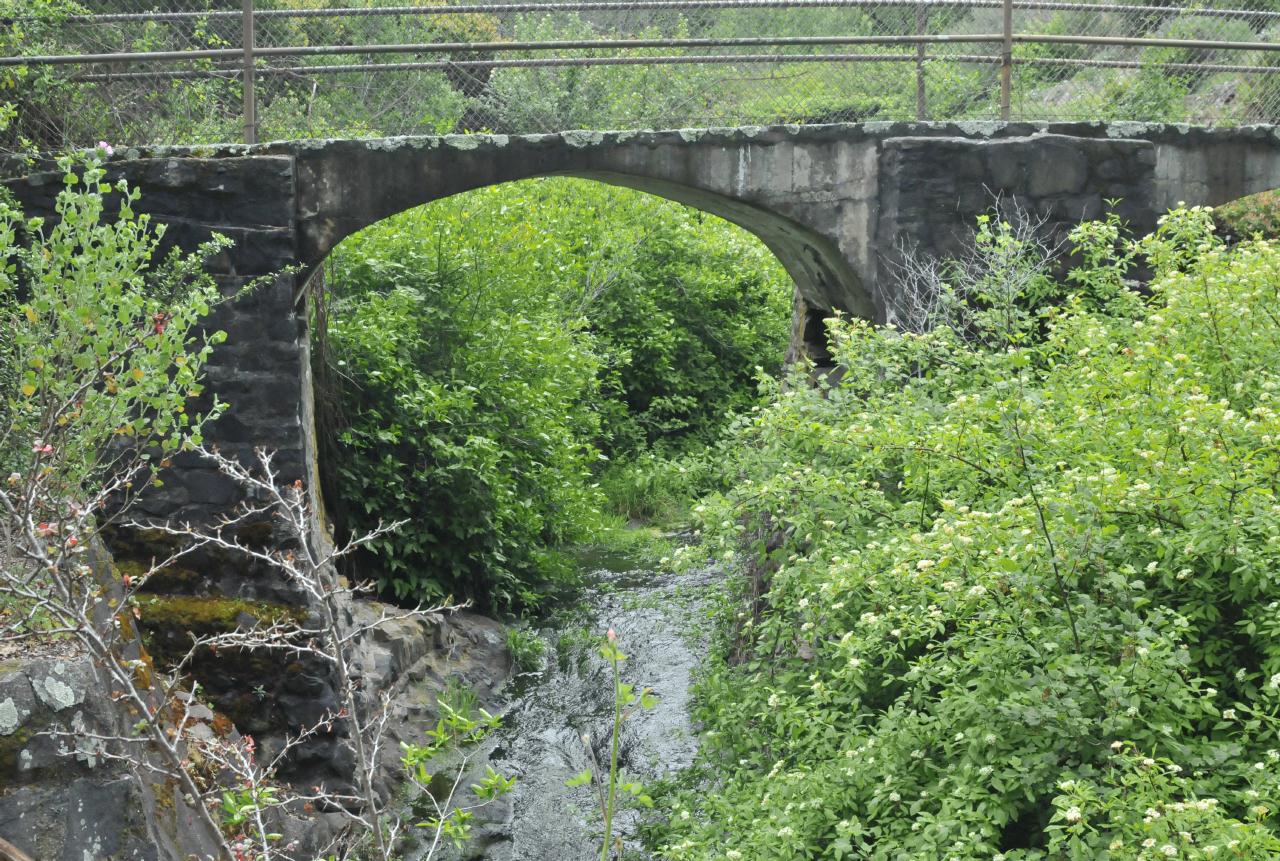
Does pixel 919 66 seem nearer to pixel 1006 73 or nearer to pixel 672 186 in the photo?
pixel 1006 73

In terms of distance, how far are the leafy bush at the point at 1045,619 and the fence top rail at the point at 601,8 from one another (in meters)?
2.53

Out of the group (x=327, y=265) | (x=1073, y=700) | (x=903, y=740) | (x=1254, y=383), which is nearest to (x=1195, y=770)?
(x=1073, y=700)

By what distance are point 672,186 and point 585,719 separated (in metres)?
3.48

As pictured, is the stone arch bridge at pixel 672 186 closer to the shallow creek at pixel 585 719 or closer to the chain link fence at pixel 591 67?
the chain link fence at pixel 591 67

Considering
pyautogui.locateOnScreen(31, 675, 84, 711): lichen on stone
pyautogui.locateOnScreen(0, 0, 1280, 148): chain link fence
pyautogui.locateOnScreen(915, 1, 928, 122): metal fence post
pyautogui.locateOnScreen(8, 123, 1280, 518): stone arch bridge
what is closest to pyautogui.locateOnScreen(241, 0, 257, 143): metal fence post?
pyautogui.locateOnScreen(0, 0, 1280, 148): chain link fence

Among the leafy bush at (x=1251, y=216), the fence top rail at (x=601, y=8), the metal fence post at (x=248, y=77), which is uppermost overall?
the fence top rail at (x=601, y=8)

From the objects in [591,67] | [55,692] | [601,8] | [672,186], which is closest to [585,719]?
[672,186]

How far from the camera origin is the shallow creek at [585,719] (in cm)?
682

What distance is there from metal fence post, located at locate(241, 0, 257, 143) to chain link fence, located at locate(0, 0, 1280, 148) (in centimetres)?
1

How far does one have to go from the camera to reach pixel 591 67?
23.5ft

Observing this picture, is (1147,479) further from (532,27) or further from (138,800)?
(532,27)

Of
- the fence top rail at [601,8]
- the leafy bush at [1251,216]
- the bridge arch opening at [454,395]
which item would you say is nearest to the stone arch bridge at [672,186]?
the fence top rail at [601,8]

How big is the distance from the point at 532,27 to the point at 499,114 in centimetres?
65

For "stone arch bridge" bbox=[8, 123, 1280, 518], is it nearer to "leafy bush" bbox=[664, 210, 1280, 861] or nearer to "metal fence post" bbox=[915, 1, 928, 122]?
"metal fence post" bbox=[915, 1, 928, 122]
